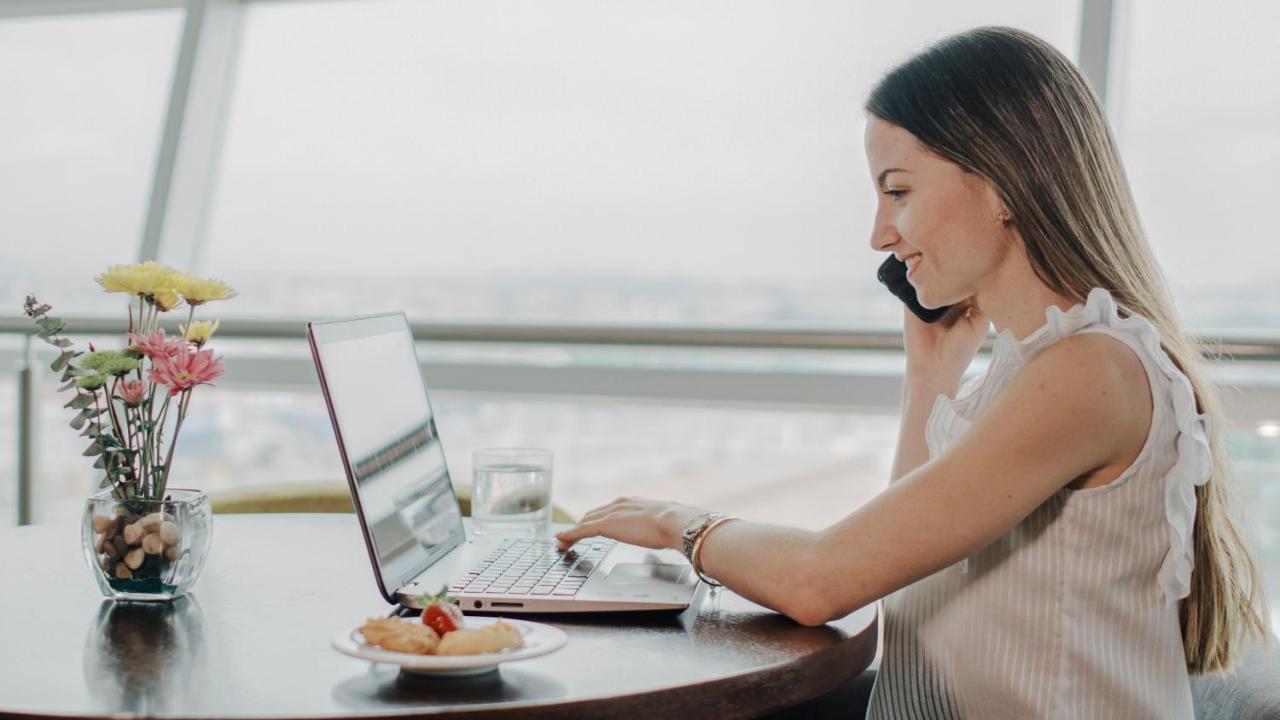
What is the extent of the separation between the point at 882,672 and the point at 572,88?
8.03 ft

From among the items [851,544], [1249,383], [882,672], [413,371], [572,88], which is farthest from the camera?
[572,88]

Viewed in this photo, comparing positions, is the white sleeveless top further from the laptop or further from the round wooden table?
the laptop

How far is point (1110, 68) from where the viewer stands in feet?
9.29

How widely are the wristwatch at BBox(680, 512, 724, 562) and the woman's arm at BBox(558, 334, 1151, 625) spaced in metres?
0.10

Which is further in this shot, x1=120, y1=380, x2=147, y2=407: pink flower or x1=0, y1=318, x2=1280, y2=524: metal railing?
x1=0, y1=318, x2=1280, y2=524: metal railing

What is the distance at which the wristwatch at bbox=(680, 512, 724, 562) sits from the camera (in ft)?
4.26

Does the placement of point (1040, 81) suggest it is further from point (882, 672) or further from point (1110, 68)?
point (1110, 68)

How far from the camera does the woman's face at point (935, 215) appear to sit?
4.55ft

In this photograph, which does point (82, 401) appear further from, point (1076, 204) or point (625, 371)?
point (625, 371)

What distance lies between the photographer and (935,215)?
55.4 inches

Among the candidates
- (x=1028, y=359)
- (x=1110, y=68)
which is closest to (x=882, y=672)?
(x=1028, y=359)

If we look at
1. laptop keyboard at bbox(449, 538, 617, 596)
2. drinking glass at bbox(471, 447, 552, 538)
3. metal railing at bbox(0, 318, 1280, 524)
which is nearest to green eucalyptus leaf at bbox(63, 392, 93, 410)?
laptop keyboard at bbox(449, 538, 617, 596)

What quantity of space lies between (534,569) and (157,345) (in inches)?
18.1

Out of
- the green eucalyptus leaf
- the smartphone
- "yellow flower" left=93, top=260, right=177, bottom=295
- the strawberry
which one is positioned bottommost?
the strawberry
